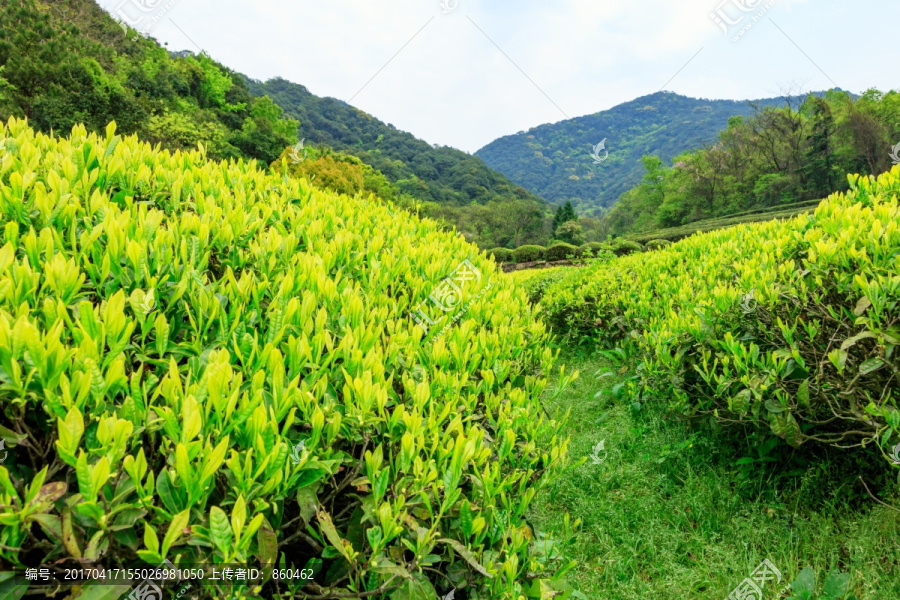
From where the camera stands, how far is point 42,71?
1089 inches

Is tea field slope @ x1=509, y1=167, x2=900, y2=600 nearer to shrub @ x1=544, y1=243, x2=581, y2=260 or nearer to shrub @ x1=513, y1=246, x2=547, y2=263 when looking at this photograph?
shrub @ x1=544, y1=243, x2=581, y2=260

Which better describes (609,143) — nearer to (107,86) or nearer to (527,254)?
(527,254)

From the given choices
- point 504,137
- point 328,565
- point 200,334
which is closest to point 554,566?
point 328,565

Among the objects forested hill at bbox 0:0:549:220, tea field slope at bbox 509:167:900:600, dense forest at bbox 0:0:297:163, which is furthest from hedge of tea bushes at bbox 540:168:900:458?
dense forest at bbox 0:0:297:163

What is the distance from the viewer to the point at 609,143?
7775cm

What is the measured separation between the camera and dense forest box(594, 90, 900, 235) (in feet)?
115

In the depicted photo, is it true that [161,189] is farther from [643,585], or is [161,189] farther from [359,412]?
[643,585]

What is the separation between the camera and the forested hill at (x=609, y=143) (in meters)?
79.0

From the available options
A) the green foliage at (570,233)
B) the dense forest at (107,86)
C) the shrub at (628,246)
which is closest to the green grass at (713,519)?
the shrub at (628,246)

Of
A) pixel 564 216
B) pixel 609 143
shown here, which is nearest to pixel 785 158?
pixel 564 216

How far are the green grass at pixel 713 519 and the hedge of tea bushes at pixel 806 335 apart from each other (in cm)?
29

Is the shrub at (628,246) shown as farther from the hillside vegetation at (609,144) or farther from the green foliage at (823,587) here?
the hillside vegetation at (609,144)

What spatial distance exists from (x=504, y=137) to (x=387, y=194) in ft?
317

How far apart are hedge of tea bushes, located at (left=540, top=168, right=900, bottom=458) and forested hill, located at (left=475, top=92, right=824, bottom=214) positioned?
78254 millimetres
